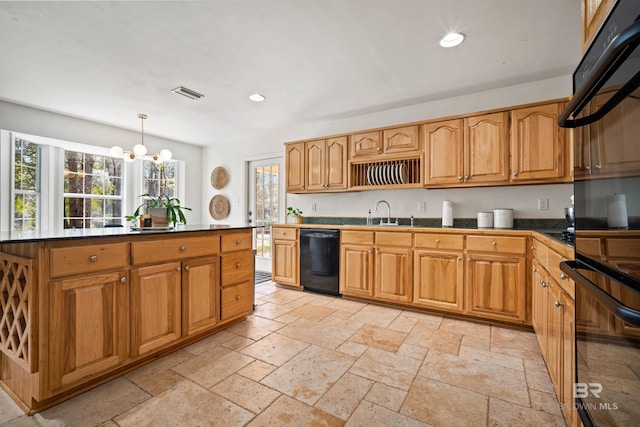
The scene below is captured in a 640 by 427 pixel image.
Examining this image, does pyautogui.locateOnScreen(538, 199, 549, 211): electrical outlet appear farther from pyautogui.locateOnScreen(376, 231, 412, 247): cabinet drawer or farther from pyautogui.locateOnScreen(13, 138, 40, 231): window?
pyautogui.locateOnScreen(13, 138, 40, 231): window

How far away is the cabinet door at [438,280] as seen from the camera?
114 inches

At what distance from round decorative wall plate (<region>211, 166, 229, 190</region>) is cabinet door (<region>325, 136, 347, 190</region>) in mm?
2561

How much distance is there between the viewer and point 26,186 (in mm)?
3791

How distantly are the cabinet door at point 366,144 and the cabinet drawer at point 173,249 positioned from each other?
215 cm

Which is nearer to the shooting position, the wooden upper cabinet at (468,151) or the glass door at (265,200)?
the wooden upper cabinet at (468,151)

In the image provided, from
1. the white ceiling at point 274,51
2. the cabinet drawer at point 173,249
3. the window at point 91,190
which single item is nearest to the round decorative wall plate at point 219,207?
the window at point 91,190

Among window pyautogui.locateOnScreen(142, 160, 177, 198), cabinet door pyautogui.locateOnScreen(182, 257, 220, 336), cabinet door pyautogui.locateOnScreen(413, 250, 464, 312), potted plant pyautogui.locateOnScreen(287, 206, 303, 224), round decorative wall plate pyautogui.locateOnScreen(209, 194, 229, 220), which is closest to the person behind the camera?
cabinet door pyautogui.locateOnScreen(182, 257, 220, 336)

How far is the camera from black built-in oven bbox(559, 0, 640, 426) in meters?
0.63

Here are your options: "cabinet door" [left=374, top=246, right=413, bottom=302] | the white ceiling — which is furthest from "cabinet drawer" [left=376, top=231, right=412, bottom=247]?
the white ceiling

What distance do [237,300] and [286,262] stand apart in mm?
1439

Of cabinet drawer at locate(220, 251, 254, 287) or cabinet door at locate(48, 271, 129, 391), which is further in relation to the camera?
cabinet drawer at locate(220, 251, 254, 287)

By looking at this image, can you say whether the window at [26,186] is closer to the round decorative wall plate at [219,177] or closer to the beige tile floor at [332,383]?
the round decorative wall plate at [219,177]

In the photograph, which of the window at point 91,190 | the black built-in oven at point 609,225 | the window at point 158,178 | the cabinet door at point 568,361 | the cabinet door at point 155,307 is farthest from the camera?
the window at point 158,178

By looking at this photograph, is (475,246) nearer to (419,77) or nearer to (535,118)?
(535,118)
